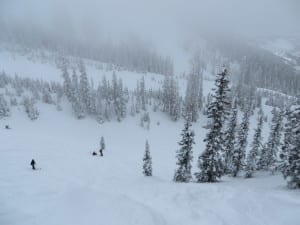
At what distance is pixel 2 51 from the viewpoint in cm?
12388

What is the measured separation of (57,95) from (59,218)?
6842 centimetres

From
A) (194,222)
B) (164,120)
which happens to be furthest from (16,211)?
(164,120)

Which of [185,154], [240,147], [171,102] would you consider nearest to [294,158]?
[185,154]

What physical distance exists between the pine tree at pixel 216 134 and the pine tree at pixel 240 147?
11.2m

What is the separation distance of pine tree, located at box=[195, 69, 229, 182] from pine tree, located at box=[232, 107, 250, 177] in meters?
11.2

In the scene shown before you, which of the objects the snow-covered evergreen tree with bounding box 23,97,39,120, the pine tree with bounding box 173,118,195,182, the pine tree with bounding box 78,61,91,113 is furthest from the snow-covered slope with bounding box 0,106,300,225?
the pine tree with bounding box 78,61,91,113

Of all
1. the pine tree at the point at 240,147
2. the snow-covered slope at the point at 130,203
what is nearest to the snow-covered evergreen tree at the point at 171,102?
the pine tree at the point at 240,147

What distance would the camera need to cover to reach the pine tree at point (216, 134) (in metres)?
17.5

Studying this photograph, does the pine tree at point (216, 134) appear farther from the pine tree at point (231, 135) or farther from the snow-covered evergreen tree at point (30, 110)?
the snow-covered evergreen tree at point (30, 110)

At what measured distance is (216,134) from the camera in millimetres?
19016

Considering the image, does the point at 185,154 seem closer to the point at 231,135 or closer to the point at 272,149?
the point at 231,135

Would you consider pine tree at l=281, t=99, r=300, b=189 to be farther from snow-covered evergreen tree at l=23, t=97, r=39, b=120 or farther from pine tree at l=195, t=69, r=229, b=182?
snow-covered evergreen tree at l=23, t=97, r=39, b=120

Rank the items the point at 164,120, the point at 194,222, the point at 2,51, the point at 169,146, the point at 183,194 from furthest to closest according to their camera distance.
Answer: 1. the point at 2,51
2. the point at 164,120
3. the point at 169,146
4. the point at 183,194
5. the point at 194,222

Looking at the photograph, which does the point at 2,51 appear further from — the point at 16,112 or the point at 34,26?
the point at 16,112
